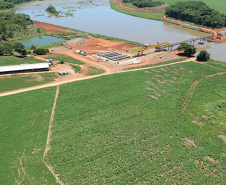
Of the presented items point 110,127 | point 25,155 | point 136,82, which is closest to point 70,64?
point 136,82

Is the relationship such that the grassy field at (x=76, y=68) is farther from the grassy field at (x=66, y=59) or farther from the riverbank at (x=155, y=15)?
the riverbank at (x=155, y=15)

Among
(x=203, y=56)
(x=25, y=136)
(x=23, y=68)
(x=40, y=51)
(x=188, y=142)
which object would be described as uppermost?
(x=203, y=56)

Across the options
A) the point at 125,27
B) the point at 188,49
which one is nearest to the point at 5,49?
the point at 188,49

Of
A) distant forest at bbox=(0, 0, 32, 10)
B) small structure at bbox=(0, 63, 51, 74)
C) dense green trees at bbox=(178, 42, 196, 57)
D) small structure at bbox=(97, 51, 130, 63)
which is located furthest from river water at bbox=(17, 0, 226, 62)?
small structure at bbox=(0, 63, 51, 74)

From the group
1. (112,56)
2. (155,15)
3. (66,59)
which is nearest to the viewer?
(66,59)

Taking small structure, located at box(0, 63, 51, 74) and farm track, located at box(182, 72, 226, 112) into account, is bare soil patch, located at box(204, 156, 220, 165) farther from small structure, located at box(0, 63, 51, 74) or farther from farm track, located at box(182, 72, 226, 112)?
small structure, located at box(0, 63, 51, 74)

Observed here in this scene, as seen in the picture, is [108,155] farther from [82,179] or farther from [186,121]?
[186,121]

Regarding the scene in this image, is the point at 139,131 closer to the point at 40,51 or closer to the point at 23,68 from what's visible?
the point at 23,68

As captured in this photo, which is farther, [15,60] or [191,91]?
[15,60]
